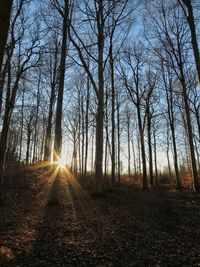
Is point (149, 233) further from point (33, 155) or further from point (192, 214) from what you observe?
point (33, 155)

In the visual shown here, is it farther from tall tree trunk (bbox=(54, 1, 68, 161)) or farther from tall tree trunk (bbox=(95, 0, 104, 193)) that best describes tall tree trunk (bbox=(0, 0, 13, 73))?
tall tree trunk (bbox=(95, 0, 104, 193))

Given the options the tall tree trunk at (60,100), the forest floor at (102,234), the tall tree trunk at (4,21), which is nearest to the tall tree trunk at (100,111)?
the forest floor at (102,234)

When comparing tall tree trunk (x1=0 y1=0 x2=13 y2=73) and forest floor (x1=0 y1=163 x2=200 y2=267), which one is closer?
tall tree trunk (x1=0 y1=0 x2=13 y2=73)

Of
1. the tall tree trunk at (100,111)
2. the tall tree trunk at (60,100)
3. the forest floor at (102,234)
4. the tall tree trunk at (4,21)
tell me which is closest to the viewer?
the tall tree trunk at (4,21)

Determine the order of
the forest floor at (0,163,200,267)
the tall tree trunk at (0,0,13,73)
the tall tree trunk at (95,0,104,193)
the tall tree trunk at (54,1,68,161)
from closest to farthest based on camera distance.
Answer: the tall tree trunk at (0,0,13,73), the forest floor at (0,163,200,267), the tall tree trunk at (54,1,68,161), the tall tree trunk at (95,0,104,193)

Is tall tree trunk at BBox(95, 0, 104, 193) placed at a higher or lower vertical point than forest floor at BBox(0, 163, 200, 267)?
higher

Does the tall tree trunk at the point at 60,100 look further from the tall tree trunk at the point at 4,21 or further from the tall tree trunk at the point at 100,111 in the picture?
the tall tree trunk at the point at 4,21

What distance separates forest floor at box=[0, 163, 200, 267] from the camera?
3.74 m

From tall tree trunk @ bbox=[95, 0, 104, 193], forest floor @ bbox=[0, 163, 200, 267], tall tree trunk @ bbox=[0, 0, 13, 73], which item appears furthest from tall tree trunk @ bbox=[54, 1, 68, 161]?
tall tree trunk @ bbox=[0, 0, 13, 73]

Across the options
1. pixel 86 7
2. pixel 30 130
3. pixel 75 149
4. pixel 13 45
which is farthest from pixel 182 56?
pixel 30 130

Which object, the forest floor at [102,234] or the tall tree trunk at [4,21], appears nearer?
the tall tree trunk at [4,21]

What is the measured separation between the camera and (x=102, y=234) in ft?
16.5

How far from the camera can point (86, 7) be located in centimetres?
1041

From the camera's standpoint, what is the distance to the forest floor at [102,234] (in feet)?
12.3
